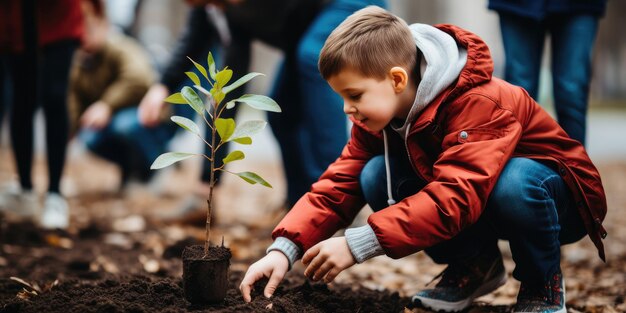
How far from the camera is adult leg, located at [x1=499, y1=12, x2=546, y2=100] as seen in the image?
9.30 ft

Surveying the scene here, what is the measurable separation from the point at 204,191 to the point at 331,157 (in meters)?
1.33

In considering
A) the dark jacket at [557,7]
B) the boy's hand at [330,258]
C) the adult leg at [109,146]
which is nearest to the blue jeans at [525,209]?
the boy's hand at [330,258]

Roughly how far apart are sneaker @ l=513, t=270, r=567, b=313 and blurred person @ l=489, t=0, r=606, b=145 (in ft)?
2.98

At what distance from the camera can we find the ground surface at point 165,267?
1954mm

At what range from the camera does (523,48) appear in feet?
9.34

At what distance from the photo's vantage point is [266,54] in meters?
27.8

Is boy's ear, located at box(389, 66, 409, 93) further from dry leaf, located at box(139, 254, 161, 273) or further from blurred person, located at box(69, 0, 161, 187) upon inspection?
blurred person, located at box(69, 0, 161, 187)

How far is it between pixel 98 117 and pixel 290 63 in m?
2.22

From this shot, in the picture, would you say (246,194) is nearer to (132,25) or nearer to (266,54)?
(132,25)

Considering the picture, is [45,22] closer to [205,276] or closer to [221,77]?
[221,77]

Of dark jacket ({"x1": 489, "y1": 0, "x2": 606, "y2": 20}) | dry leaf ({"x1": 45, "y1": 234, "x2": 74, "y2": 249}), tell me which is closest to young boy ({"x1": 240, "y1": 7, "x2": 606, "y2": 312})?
dark jacket ({"x1": 489, "y1": 0, "x2": 606, "y2": 20})

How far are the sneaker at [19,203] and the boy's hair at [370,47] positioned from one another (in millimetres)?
2647

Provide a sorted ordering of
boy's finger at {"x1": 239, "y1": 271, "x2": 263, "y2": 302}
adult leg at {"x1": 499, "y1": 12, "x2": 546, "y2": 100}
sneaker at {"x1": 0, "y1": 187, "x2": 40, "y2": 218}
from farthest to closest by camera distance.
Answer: sneaker at {"x1": 0, "y1": 187, "x2": 40, "y2": 218}, adult leg at {"x1": 499, "y1": 12, "x2": 546, "y2": 100}, boy's finger at {"x1": 239, "y1": 271, "x2": 263, "y2": 302}

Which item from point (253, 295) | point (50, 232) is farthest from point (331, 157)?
point (50, 232)
